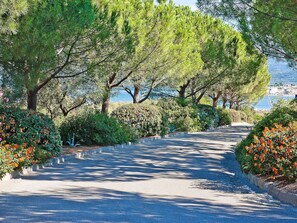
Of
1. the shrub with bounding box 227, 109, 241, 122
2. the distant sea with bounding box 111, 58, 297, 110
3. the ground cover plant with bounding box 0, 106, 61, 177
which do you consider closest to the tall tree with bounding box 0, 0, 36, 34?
the ground cover plant with bounding box 0, 106, 61, 177

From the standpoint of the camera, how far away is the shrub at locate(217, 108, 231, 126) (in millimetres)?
43625

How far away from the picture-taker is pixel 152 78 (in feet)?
91.4

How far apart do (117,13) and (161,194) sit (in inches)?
392

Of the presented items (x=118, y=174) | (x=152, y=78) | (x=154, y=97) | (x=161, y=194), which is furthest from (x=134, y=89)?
(x=161, y=194)

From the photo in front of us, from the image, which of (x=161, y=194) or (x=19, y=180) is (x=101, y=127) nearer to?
(x=19, y=180)

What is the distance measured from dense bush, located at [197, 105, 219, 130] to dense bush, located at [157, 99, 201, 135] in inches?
68.6

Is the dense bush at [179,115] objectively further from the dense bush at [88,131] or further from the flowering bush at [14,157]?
the flowering bush at [14,157]

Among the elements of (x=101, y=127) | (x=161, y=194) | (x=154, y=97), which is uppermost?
(x=154, y=97)

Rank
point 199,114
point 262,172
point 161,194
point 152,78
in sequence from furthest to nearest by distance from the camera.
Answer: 1. point 199,114
2. point 152,78
3. point 262,172
4. point 161,194

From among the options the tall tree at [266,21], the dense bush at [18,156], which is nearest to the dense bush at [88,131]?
the dense bush at [18,156]

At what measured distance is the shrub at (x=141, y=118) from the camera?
24.3 m

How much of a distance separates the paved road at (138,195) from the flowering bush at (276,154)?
0.61 meters

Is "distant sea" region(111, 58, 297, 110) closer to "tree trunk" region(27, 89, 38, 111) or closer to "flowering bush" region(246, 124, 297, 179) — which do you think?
"flowering bush" region(246, 124, 297, 179)

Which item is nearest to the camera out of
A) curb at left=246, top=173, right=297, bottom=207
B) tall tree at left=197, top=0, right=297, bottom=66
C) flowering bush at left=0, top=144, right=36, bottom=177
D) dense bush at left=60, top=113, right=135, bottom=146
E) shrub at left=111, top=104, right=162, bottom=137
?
curb at left=246, top=173, right=297, bottom=207
